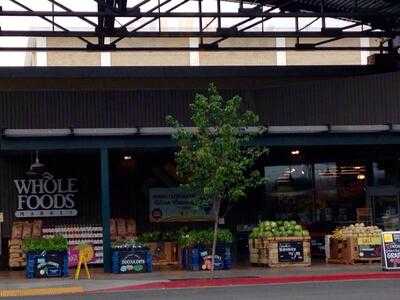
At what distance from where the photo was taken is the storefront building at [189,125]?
93.7 feet

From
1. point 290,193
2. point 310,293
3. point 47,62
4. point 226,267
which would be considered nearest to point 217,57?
point 47,62

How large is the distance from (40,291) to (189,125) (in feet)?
34.3

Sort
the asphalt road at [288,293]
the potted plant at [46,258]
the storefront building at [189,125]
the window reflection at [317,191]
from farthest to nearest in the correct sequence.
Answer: the window reflection at [317,191]
the storefront building at [189,125]
the potted plant at [46,258]
the asphalt road at [288,293]

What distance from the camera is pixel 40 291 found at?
20.2 meters

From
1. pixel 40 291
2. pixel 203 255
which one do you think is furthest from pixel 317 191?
pixel 40 291

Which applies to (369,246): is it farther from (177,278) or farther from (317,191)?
(317,191)

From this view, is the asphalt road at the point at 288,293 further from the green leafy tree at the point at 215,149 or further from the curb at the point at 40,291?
the green leafy tree at the point at 215,149

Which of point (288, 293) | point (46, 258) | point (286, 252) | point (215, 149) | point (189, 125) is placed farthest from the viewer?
point (189, 125)

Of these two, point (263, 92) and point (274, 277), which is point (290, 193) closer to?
point (263, 92)

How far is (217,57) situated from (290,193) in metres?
36.5

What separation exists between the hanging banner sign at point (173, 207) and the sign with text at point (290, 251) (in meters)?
5.66

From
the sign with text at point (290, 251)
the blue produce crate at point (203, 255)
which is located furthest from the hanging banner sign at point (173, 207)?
the sign with text at point (290, 251)

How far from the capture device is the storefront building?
28.5 metres

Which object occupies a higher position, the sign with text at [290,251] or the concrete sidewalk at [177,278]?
the sign with text at [290,251]
